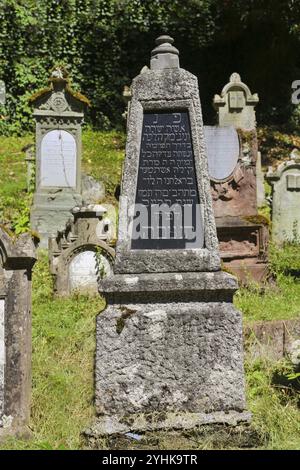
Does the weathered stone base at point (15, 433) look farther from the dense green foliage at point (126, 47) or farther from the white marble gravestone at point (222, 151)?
the dense green foliage at point (126, 47)

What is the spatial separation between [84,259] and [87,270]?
0.13 m

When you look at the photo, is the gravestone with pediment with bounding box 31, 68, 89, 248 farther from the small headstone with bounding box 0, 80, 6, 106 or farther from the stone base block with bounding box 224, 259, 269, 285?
the small headstone with bounding box 0, 80, 6, 106

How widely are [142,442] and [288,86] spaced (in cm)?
1707

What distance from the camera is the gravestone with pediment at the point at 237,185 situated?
824 centimetres

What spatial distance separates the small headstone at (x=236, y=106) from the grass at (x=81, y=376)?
193 centimetres

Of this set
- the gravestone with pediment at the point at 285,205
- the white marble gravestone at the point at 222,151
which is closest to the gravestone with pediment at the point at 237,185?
the white marble gravestone at the point at 222,151

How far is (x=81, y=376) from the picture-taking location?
494 cm

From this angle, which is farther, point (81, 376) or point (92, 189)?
point (92, 189)

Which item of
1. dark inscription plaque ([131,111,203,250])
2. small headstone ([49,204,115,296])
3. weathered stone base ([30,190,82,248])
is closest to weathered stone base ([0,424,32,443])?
dark inscription plaque ([131,111,203,250])

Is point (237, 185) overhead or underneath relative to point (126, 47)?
underneath

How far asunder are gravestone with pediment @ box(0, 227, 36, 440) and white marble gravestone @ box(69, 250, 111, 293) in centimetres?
338

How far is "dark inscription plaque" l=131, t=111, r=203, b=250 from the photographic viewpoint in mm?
4352

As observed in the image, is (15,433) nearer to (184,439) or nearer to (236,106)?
(184,439)

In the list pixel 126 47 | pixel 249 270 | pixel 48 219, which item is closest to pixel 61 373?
pixel 249 270
